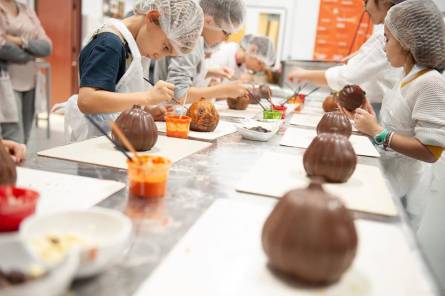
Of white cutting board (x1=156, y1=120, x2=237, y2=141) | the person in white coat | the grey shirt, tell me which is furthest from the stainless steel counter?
the grey shirt

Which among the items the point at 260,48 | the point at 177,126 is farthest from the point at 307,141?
the point at 260,48

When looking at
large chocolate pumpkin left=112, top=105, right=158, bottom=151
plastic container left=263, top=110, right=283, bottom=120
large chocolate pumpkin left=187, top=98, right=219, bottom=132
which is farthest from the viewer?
plastic container left=263, top=110, right=283, bottom=120

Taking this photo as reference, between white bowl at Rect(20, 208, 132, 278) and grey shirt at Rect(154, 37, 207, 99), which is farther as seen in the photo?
grey shirt at Rect(154, 37, 207, 99)

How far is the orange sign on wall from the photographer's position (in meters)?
6.24

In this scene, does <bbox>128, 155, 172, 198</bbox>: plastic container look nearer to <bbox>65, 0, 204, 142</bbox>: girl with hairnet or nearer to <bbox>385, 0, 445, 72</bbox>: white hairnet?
<bbox>65, 0, 204, 142</bbox>: girl with hairnet

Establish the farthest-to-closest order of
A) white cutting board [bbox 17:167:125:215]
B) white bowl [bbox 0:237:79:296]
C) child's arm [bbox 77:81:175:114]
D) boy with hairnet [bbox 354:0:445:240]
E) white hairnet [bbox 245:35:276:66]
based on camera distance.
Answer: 1. white hairnet [bbox 245:35:276:66]
2. boy with hairnet [bbox 354:0:445:240]
3. child's arm [bbox 77:81:175:114]
4. white cutting board [bbox 17:167:125:215]
5. white bowl [bbox 0:237:79:296]

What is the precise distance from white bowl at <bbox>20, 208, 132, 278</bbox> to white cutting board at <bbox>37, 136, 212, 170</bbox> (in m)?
0.54

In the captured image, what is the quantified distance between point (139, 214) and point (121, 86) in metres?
1.15

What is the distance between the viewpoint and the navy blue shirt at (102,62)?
1.73 meters

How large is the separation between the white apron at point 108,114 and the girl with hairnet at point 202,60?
0.47 metres

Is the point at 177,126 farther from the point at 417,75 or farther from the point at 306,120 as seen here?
the point at 417,75

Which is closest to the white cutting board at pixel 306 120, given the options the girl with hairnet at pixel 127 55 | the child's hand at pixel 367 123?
the child's hand at pixel 367 123

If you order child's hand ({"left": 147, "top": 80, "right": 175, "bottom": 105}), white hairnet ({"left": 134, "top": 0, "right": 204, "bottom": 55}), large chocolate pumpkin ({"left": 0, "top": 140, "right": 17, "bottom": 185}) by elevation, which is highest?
white hairnet ({"left": 134, "top": 0, "right": 204, "bottom": 55})

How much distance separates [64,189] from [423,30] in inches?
69.2
